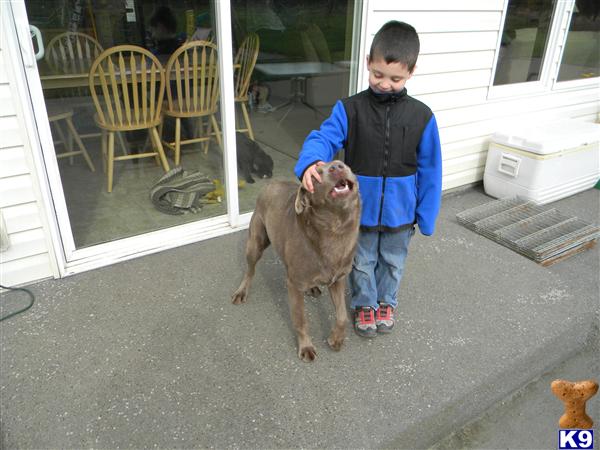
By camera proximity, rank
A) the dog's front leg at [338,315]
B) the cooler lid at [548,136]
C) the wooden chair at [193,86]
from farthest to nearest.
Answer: the cooler lid at [548,136] < the wooden chair at [193,86] < the dog's front leg at [338,315]

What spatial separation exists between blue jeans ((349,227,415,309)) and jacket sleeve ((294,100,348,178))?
477 millimetres

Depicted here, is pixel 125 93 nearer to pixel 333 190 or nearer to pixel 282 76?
pixel 282 76

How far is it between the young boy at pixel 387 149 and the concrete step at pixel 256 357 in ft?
1.15

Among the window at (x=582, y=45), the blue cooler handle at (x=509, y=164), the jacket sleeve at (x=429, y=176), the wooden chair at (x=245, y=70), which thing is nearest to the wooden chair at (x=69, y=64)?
the wooden chair at (x=245, y=70)

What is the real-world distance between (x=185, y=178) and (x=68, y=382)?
2034 millimetres

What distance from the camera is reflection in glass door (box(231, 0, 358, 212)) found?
3.68 meters

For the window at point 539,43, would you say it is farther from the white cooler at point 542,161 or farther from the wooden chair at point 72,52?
the wooden chair at point 72,52

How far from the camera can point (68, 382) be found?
194 centimetres

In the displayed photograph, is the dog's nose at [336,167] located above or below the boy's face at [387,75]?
below

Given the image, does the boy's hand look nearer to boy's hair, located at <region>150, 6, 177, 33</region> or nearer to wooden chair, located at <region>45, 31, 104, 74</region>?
wooden chair, located at <region>45, 31, 104, 74</region>

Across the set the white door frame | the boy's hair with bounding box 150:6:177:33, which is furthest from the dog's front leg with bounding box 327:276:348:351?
the boy's hair with bounding box 150:6:177:33

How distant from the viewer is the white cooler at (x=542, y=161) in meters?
3.74

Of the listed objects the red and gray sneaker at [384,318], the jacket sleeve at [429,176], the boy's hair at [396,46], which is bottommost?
the red and gray sneaker at [384,318]

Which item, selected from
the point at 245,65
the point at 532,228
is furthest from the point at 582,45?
the point at 245,65
